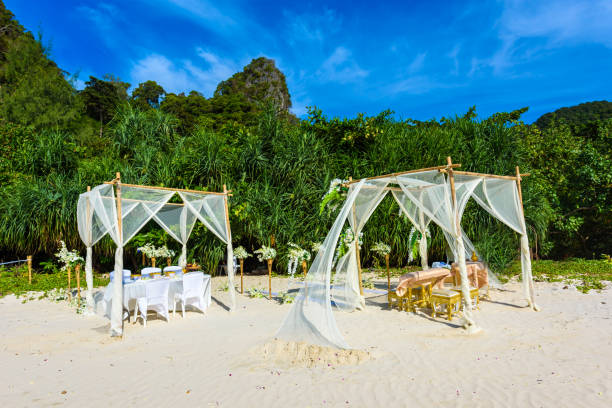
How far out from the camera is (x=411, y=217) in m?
6.70

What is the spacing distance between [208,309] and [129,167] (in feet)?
18.3

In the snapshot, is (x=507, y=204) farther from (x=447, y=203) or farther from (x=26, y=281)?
(x=26, y=281)

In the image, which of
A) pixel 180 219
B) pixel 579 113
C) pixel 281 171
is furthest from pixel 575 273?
pixel 579 113

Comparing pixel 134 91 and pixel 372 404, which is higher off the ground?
pixel 134 91

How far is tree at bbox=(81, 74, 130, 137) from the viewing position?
25.2 metres

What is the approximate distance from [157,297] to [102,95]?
2540cm

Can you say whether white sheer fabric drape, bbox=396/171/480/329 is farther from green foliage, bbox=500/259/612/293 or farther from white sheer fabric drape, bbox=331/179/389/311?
green foliage, bbox=500/259/612/293

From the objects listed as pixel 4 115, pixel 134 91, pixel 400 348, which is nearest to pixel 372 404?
pixel 400 348

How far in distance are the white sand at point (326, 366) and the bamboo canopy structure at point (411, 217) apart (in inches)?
14.8

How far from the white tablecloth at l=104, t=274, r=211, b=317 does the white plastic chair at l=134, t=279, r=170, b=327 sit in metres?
0.07

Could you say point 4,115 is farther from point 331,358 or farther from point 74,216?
point 331,358

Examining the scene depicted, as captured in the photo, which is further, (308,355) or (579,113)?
(579,113)

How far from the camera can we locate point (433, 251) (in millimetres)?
9875

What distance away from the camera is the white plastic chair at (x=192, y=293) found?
5.64m
